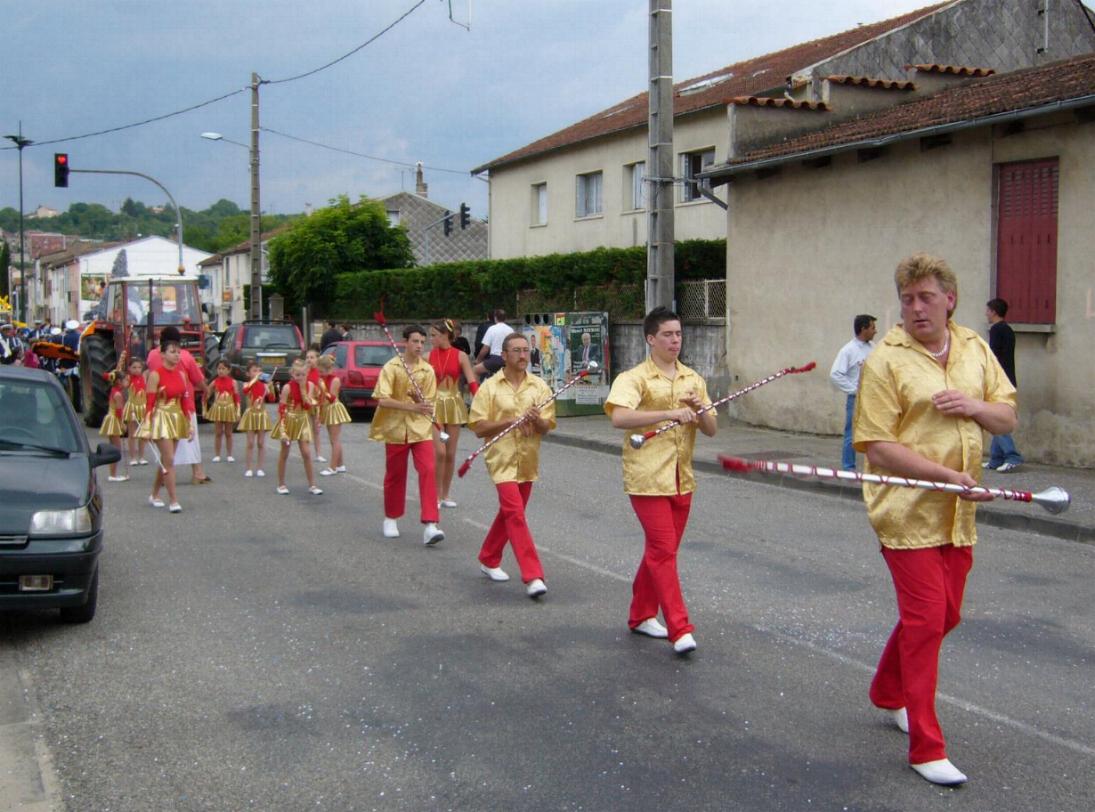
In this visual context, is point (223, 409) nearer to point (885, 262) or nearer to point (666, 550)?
point (885, 262)

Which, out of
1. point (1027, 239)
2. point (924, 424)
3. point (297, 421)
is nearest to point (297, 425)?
point (297, 421)

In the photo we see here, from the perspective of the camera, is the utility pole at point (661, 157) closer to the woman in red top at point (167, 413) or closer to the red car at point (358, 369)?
the woman in red top at point (167, 413)

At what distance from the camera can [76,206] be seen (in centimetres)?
19038

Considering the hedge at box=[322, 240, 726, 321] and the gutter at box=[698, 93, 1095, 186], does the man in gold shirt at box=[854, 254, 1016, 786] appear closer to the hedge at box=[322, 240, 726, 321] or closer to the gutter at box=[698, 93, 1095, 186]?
the gutter at box=[698, 93, 1095, 186]

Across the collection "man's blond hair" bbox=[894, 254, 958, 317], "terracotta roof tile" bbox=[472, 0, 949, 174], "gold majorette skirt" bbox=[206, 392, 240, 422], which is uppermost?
"terracotta roof tile" bbox=[472, 0, 949, 174]

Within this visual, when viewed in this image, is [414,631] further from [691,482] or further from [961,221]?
[961,221]

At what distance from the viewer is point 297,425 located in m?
13.4

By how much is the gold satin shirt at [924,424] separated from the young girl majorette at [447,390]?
5.87m

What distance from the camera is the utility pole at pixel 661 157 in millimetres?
15930

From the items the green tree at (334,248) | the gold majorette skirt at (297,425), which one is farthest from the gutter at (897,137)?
the green tree at (334,248)

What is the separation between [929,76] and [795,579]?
44.8ft

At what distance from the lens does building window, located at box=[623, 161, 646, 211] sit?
3173cm

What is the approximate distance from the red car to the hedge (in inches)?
190

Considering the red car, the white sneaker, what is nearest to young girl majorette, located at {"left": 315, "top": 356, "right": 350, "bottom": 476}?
the white sneaker
